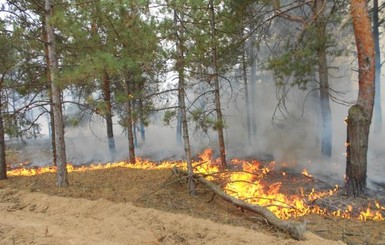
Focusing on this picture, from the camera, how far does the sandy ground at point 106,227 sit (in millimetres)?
5801

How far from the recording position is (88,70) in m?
8.02

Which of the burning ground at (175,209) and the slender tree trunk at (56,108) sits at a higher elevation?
the slender tree trunk at (56,108)

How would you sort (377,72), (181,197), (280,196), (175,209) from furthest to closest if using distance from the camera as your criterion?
(377,72) < (280,196) < (181,197) < (175,209)

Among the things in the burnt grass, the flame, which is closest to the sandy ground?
the burnt grass

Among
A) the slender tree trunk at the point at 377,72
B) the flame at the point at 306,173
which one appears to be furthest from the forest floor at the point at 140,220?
the slender tree trunk at the point at 377,72

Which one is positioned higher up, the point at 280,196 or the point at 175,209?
the point at 175,209

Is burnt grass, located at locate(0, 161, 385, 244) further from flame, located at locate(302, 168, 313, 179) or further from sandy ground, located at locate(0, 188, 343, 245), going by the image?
sandy ground, located at locate(0, 188, 343, 245)

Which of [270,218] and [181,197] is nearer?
[270,218]

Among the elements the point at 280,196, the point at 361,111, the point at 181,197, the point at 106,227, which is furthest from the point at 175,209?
the point at 361,111

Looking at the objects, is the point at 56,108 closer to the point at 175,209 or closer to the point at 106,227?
the point at 106,227

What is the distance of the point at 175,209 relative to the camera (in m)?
7.84

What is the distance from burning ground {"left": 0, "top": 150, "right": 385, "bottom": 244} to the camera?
6078 mm

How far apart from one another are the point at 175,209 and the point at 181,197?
3.41 ft

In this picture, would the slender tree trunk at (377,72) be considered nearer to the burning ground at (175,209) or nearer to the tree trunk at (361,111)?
the burning ground at (175,209)
